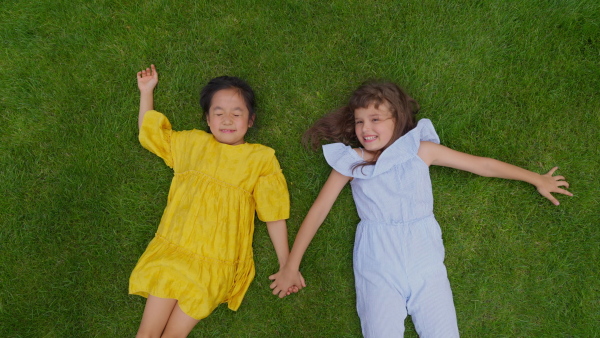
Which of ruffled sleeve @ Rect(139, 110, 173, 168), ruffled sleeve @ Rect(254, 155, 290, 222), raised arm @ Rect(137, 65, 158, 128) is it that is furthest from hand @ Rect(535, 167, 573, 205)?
raised arm @ Rect(137, 65, 158, 128)

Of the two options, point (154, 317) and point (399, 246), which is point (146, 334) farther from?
point (399, 246)

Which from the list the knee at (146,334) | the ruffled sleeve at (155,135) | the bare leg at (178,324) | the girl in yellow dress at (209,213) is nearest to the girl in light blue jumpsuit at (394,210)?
the girl in yellow dress at (209,213)

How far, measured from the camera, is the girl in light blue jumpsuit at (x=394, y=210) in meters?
2.43

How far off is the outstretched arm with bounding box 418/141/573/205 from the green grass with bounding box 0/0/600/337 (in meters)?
0.17

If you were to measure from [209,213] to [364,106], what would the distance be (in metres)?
1.33

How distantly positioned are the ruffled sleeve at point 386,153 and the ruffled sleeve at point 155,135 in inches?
47.6

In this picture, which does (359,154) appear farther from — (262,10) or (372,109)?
(262,10)

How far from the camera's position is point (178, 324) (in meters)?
2.45

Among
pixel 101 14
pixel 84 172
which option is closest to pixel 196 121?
pixel 84 172

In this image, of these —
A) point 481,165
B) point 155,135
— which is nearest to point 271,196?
point 155,135

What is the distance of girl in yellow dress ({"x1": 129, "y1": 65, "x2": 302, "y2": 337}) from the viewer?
241cm

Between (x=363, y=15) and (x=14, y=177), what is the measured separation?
311cm

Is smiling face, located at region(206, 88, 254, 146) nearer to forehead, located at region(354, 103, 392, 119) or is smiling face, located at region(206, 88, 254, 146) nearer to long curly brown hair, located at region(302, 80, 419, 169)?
long curly brown hair, located at region(302, 80, 419, 169)

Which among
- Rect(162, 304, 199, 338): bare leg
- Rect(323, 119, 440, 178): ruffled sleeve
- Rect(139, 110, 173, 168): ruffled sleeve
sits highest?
Rect(323, 119, 440, 178): ruffled sleeve
